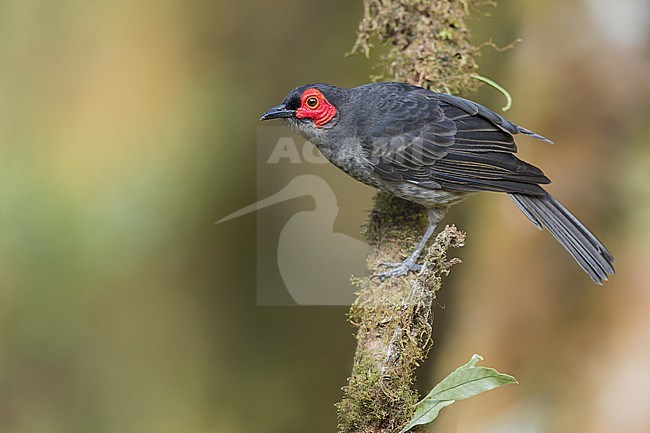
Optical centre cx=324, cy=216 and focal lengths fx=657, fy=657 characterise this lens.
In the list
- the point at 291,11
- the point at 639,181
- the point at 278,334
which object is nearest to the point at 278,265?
the point at 278,334

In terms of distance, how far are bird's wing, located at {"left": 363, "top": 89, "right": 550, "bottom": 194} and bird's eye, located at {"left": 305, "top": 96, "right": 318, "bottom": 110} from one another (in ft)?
0.95

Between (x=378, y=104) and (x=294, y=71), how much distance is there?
1.56m

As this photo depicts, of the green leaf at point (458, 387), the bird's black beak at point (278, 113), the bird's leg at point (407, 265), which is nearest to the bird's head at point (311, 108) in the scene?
the bird's black beak at point (278, 113)

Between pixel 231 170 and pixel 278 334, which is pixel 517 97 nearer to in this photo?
pixel 231 170

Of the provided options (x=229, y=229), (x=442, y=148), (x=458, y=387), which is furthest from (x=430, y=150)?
(x=229, y=229)

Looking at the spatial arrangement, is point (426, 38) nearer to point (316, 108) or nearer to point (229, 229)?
point (316, 108)

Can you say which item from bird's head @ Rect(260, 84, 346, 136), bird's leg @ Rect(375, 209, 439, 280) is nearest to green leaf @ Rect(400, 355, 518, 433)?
bird's leg @ Rect(375, 209, 439, 280)

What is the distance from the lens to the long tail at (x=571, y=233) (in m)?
A: 3.19

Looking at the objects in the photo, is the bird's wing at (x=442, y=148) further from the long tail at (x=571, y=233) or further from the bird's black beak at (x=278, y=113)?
the bird's black beak at (x=278, y=113)

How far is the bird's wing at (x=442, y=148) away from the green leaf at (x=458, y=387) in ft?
3.98

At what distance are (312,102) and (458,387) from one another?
1.67m

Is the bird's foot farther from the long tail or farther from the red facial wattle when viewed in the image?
the red facial wattle

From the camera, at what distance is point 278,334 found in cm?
475

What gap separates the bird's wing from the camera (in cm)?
321
